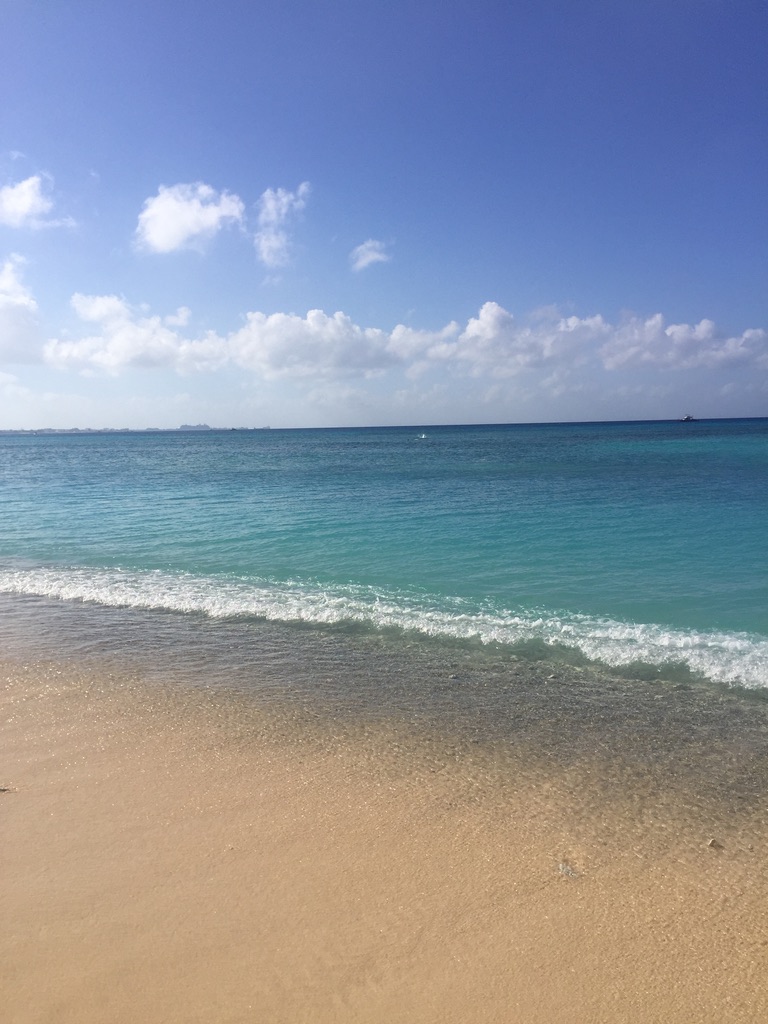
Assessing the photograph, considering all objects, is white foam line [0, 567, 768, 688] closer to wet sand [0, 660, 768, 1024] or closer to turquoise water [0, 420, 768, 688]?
turquoise water [0, 420, 768, 688]

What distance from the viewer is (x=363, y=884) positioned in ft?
17.7

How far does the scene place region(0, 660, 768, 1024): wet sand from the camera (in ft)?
14.3

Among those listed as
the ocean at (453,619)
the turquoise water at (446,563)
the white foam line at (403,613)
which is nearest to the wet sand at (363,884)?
the ocean at (453,619)

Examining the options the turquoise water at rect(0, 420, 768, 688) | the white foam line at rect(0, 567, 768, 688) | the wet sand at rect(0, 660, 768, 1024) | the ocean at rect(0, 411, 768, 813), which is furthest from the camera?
the turquoise water at rect(0, 420, 768, 688)

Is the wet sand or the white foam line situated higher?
the white foam line

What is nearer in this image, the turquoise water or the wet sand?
the wet sand

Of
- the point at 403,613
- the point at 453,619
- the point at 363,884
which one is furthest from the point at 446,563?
the point at 363,884

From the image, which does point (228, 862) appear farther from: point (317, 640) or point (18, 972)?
point (317, 640)

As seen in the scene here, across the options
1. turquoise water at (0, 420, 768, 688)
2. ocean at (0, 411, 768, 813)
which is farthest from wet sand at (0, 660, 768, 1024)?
turquoise water at (0, 420, 768, 688)

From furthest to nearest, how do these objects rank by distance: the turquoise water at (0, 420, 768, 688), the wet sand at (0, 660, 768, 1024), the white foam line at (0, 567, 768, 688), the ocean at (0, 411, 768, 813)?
the turquoise water at (0, 420, 768, 688)
the white foam line at (0, 567, 768, 688)
the ocean at (0, 411, 768, 813)
the wet sand at (0, 660, 768, 1024)

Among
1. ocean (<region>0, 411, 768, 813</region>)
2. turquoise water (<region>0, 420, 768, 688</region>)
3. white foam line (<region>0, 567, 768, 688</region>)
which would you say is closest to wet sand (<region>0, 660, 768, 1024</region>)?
ocean (<region>0, 411, 768, 813</region>)

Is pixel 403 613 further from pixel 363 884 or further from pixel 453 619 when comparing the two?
pixel 363 884

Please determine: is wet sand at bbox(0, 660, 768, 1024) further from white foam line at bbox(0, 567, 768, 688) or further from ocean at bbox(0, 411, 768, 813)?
white foam line at bbox(0, 567, 768, 688)

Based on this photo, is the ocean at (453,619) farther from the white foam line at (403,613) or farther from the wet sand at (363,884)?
the wet sand at (363,884)
